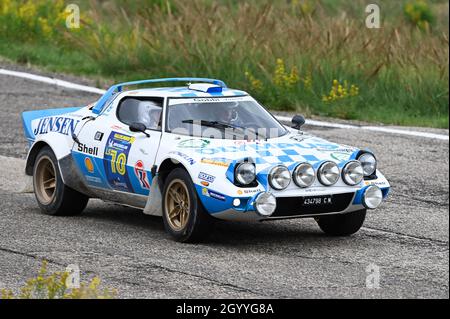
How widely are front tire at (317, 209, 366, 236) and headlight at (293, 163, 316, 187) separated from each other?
2.84ft

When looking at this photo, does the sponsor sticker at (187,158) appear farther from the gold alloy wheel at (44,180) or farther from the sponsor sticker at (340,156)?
the gold alloy wheel at (44,180)

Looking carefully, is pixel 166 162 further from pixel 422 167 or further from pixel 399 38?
pixel 399 38

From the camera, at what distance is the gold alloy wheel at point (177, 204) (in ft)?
33.8

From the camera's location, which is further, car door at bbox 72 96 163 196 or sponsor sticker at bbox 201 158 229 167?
car door at bbox 72 96 163 196

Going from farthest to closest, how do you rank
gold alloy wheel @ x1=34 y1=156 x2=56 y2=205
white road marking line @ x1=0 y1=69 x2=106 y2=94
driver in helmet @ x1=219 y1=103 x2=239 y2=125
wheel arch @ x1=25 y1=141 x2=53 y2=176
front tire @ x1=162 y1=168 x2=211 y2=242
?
white road marking line @ x1=0 y1=69 x2=106 y2=94, wheel arch @ x1=25 y1=141 x2=53 y2=176, gold alloy wheel @ x1=34 y1=156 x2=56 y2=205, driver in helmet @ x1=219 y1=103 x2=239 y2=125, front tire @ x1=162 y1=168 x2=211 y2=242

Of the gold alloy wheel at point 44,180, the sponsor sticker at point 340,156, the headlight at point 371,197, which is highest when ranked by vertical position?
the sponsor sticker at point 340,156

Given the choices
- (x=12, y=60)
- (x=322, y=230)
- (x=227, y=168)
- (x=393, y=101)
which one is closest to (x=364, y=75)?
(x=393, y=101)

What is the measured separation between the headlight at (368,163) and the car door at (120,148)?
70.3 inches

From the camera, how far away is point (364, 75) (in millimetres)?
20359

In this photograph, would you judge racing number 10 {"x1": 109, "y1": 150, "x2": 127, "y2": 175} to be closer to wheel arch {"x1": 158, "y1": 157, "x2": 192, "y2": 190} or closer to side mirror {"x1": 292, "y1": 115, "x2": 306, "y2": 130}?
wheel arch {"x1": 158, "y1": 157, "x2": 192, "y2": 190}

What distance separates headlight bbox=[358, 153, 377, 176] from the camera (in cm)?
1062

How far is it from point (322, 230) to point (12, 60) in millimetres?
14047

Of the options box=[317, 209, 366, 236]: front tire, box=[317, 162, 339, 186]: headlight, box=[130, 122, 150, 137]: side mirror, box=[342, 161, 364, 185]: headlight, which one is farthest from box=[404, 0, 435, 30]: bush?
box=[317, 162, 339, 186]: headlight

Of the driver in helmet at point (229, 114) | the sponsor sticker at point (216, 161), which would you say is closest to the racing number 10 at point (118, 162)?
the driver in helmet at point (229, 114)
